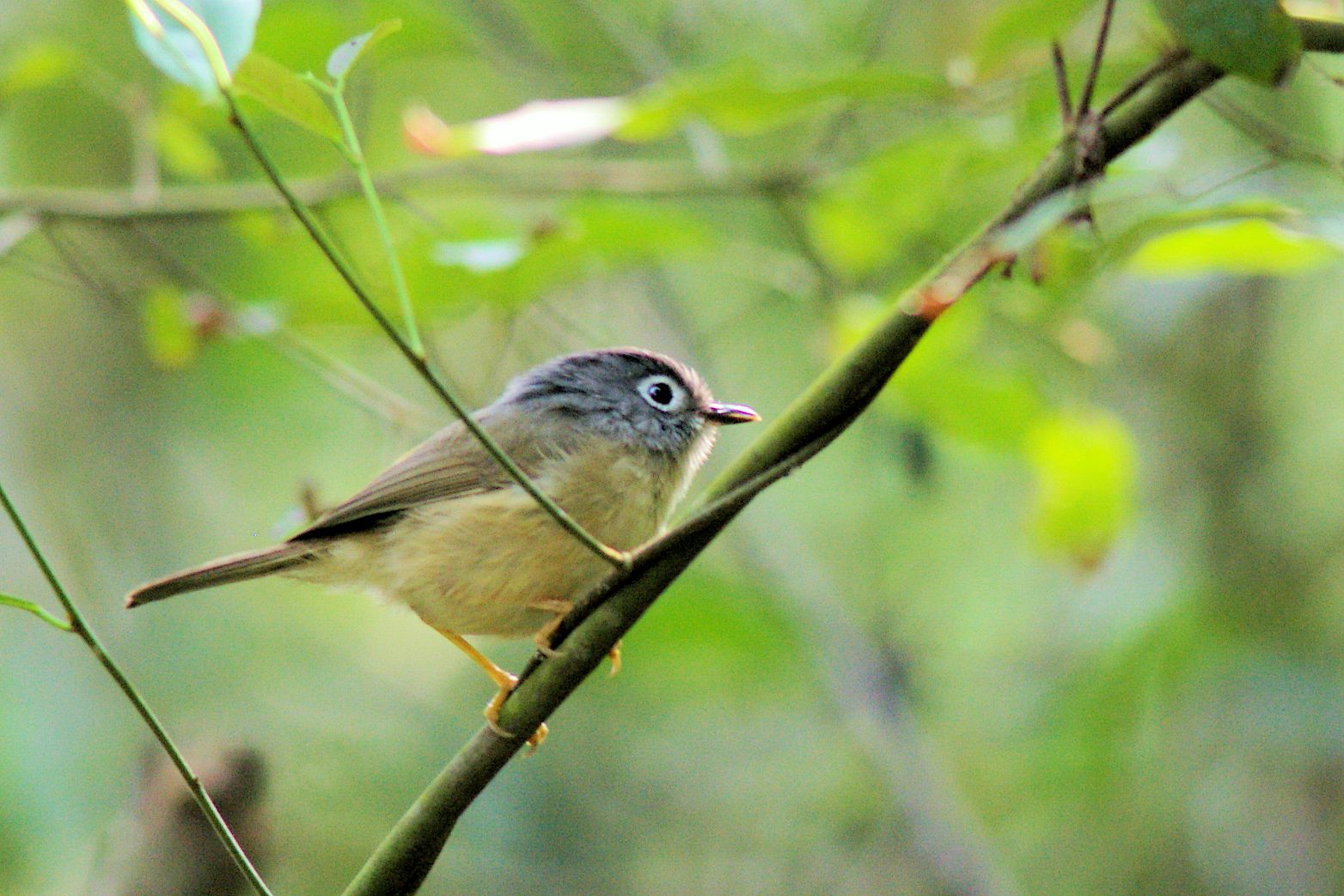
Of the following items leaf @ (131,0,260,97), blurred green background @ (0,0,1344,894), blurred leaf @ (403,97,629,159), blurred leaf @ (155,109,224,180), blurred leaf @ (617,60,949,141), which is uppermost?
blurred leaf @ (155,109,224,180)

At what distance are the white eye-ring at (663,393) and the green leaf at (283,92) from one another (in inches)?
77.2

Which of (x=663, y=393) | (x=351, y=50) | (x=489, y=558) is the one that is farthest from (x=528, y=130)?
(x=663, y=393)

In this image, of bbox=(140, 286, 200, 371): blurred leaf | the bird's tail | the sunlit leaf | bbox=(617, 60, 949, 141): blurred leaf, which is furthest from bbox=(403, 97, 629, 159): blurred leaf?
bbox=(140, 286, 200, 371): blurred leaf

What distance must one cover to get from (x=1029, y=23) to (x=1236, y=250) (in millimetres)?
616

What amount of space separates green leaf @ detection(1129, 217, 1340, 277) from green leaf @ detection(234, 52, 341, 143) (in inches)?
56.4

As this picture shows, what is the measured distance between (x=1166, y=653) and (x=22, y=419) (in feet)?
19.3

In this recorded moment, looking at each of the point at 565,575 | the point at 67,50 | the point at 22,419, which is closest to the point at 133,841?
the point at 565,575

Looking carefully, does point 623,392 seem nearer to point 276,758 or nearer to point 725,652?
point 725,652

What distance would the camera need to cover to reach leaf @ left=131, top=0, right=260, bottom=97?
5.89 feet

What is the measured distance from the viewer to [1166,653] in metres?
5.03

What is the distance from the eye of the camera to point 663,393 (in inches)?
154

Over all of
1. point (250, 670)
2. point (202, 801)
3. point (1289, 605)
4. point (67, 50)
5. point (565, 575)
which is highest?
point (67, 50)

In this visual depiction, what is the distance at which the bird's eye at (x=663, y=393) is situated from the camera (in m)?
3.88

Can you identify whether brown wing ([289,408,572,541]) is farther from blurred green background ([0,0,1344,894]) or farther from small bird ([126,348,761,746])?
blurred green background ([0,0,1344,894])
